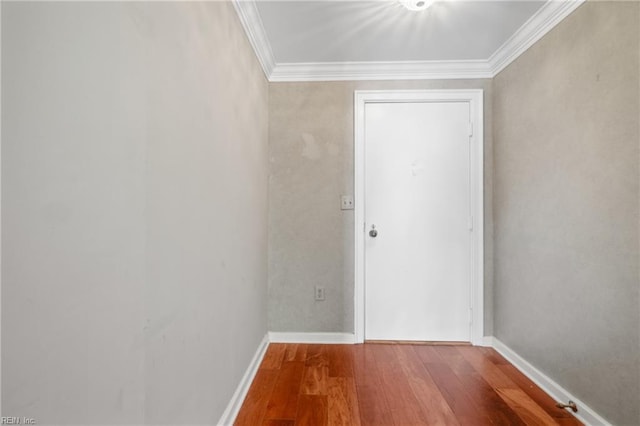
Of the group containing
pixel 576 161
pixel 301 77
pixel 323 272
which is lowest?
pixel 323 272

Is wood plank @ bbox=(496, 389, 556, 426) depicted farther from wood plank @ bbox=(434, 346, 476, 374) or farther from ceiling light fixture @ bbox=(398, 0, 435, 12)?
ceiling light fixture @ bbox=(398, 0, 435, 12)

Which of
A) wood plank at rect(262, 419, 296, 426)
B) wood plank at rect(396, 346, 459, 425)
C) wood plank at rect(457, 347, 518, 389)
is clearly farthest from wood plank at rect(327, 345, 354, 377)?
wood plank at rect(457, 347, 518, 389)

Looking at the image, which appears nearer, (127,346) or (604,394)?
(127,346)

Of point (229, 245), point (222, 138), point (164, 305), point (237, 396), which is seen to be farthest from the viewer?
point (237, 396)

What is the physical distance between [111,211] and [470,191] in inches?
95.9

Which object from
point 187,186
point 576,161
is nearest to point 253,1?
point 187,186

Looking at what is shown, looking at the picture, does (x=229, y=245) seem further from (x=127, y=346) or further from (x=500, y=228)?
(x=500, y=228)

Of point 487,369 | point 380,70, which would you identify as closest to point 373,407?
point 487,369

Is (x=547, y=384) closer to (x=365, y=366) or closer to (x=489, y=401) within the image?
(x=489, y=401)

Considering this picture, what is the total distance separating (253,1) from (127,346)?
1.78 m

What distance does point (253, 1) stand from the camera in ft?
5.43

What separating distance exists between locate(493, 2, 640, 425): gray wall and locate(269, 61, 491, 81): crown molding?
1.08 feet

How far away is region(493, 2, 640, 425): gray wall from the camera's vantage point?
4.36 ft

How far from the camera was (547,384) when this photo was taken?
70.4 inches
